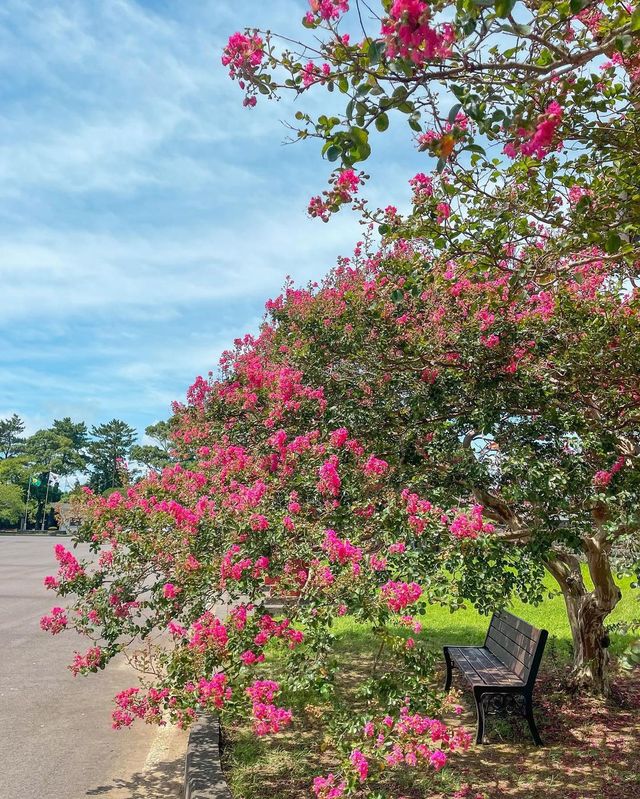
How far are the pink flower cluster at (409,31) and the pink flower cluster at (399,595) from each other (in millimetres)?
2683

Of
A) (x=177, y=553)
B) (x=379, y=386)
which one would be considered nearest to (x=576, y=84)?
(x=379, y=386)

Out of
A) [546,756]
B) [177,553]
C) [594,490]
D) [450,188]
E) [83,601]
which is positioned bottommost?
[546,756]

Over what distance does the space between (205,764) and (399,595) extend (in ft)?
6.35

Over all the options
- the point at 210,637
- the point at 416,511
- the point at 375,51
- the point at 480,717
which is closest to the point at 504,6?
the point at 375,51

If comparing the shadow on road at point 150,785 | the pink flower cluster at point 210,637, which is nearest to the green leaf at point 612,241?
the pink flower cluster at point 210,637

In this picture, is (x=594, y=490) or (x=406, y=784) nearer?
(x=406, y=784)

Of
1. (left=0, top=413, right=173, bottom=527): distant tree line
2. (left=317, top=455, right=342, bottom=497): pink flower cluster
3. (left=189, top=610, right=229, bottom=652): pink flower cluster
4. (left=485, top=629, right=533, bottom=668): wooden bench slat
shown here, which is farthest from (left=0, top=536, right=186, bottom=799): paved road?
(left=0, top=413, right=173, bottom=527): distant tree line

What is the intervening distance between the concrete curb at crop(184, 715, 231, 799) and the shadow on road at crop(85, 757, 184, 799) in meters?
0.19

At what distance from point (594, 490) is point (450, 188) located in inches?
100

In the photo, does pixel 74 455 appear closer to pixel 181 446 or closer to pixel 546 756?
pixel 181 446

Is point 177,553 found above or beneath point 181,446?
beneath

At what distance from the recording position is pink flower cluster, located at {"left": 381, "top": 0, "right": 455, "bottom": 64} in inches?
84.6

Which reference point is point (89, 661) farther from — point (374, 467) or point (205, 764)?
point (374, 467)

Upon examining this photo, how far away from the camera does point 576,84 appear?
4027mm
